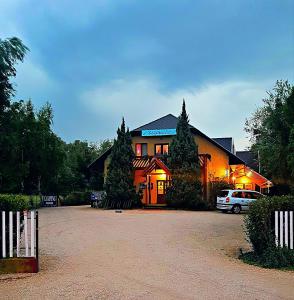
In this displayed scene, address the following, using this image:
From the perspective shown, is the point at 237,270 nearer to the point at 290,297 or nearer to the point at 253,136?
the point at 290,297

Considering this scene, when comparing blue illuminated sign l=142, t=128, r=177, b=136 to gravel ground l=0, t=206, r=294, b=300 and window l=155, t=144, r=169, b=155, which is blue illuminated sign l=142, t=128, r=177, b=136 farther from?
gravel ground l=0, t=206, r=294, b=300

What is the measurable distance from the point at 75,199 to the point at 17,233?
35747mm

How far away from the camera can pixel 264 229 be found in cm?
959

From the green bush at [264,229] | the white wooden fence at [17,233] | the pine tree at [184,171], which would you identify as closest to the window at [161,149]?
the pine tree at [184,171]

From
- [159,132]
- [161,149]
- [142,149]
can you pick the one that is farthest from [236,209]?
[142,149]

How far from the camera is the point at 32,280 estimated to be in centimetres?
753

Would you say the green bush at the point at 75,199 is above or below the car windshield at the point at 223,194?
below

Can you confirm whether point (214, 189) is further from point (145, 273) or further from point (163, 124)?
point (145, 273)

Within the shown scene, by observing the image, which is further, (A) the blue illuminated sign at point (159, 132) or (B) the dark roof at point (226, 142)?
(B) the dark roof at point (226, 142)

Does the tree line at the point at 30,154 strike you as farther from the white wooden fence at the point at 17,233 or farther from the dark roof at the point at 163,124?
the white wooden fence at the point at 17,233

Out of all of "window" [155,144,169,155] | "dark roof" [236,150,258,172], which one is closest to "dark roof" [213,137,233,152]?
"window" [155,144,169,155]

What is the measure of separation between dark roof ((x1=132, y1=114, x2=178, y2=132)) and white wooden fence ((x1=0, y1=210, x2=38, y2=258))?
97.6 ft

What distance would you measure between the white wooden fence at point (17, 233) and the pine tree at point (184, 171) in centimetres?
2316

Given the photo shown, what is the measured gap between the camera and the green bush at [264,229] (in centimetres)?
929
